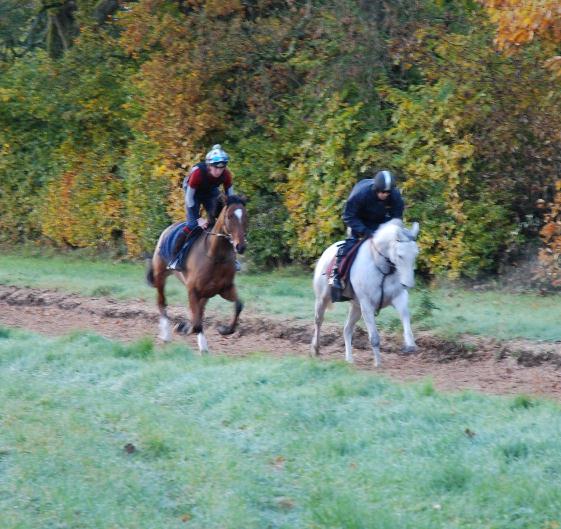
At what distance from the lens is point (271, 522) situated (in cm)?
716

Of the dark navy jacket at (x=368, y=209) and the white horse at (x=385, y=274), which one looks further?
the dark navy jacket at (x=368, y=209)

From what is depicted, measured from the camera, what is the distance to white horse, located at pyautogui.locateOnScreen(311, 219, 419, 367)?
12.0 metres

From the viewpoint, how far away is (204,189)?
14039 millimetres

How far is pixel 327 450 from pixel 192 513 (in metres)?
1.47

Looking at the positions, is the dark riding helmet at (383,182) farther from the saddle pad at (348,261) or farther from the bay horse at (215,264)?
the bay horse at (215,264)

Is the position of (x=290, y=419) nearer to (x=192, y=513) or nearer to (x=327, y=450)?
(x=327, y=450)

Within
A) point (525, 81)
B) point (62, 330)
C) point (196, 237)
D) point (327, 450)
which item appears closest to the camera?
point (327, 450)

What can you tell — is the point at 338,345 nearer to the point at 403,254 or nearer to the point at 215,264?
the point at 215,264

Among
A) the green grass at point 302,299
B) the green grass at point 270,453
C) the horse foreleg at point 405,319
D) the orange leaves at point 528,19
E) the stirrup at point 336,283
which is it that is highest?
→ the orange leaves at point 528,19

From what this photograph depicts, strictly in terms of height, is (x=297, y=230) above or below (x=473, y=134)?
below

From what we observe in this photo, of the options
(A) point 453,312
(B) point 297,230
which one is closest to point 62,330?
(A) point 453,312

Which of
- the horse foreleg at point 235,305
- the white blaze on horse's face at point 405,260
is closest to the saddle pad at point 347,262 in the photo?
the white blaze on horse's face at point 405,260

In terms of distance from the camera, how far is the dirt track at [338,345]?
11.9 metres

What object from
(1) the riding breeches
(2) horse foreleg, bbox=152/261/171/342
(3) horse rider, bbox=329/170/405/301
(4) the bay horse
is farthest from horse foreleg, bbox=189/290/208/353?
(3) horse rider, bbox=329/170/405/301
